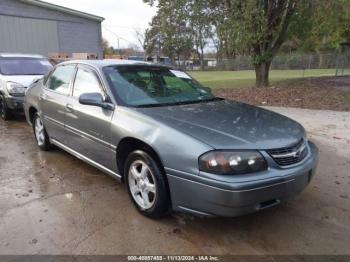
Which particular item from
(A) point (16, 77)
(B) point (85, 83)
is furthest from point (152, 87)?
(A) point (16, 77)

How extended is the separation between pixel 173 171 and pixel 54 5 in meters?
20.8

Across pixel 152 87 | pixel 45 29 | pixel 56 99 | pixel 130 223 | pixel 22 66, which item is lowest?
pixel 130 223

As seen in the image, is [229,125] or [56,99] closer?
[229,125]

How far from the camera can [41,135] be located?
5.69m

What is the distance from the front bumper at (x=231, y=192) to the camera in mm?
2645

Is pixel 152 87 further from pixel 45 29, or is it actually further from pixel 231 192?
pixel 45 29

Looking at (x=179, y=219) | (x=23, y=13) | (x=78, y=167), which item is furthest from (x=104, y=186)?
(x=23, y=13)

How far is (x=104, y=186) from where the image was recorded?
420 centimetres

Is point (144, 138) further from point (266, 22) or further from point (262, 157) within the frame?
point (266, 22)

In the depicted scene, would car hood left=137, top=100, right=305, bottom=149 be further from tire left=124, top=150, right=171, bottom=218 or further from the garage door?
the garage door

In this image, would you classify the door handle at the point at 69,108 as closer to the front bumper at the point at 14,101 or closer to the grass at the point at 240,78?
the front bumper at the point at 14,101

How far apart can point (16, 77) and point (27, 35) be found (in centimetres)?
1344

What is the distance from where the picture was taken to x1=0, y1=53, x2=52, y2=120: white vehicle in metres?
7.96

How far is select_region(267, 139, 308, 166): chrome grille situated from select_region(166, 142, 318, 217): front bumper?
7 centimetres
